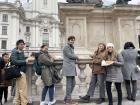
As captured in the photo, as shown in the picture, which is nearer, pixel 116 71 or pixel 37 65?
pixel 116 71

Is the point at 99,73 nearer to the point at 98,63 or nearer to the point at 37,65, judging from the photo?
the point at 98,63

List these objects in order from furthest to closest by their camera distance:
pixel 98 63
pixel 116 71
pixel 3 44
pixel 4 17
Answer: pixel 4 17 → pixel 3 44 → pixel 98 63 → pixel 116 71

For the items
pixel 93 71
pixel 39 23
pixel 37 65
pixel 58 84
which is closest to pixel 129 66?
pixel 93 71

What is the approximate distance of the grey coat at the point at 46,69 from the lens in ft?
20.3

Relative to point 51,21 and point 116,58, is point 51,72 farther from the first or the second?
point 51,21

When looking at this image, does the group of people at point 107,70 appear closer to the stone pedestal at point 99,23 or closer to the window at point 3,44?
the stone pedestal at point 99,23

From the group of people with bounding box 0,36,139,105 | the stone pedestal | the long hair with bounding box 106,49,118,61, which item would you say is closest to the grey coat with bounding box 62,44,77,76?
the group of people with bounding box 0,36,139,105

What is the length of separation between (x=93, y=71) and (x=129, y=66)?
2.99 feet

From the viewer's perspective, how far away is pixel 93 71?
6.49 meters

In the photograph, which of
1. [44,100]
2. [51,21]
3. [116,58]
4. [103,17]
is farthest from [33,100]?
[51,21]

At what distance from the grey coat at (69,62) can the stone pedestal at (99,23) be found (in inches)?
103

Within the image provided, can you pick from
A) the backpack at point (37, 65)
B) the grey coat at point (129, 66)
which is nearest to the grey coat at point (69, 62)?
the backpack at point (37, 65)

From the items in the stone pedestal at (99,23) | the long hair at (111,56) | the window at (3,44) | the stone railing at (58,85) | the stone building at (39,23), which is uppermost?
the stone building at (39,23)

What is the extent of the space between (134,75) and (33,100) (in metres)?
2.62
